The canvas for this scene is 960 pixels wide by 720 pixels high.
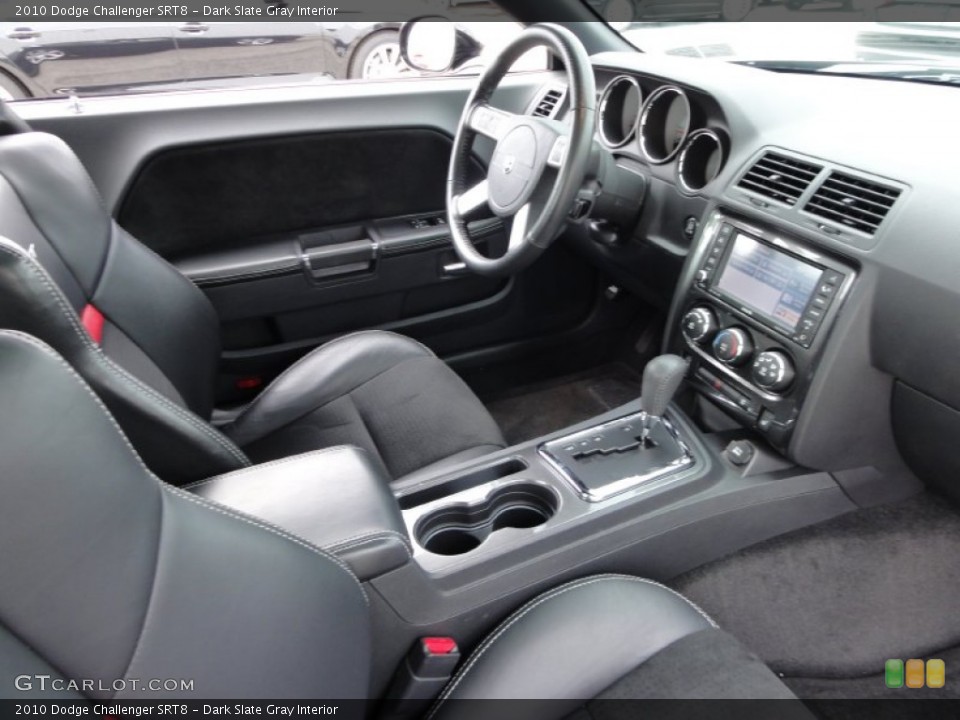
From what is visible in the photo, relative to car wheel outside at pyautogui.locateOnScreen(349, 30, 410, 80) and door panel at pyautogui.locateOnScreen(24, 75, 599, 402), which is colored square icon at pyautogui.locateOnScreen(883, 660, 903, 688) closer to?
door panel at pyautogui.locateOnScreen(24, 75, 599, 402)

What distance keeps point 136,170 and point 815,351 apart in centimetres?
141

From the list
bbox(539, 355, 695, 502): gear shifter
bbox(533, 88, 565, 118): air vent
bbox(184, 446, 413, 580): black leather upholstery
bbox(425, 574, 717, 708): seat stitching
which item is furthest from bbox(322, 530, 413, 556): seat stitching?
bbox(533, 88, 565, 118): air vent

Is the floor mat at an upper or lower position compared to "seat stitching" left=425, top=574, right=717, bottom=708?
lower

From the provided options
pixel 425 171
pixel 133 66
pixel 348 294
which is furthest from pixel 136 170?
pixel 425 171

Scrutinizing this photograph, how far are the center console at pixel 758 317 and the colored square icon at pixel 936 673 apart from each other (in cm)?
47

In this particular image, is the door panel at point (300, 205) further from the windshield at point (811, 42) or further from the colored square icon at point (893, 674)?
the colored square icon at point (893, 674)

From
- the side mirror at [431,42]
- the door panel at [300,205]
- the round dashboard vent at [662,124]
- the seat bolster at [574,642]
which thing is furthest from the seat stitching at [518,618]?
the side mirror at [431,42]

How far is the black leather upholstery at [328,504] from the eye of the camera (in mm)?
828

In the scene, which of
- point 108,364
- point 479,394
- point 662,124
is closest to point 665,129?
point 662,124

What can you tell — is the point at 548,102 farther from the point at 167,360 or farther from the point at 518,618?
the point at 518,618

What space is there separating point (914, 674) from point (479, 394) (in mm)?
1202

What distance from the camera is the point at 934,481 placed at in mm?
1275

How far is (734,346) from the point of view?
4.13 feet

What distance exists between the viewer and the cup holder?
1.12m
